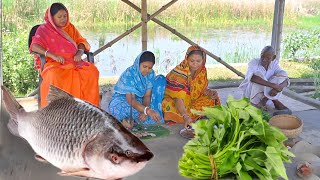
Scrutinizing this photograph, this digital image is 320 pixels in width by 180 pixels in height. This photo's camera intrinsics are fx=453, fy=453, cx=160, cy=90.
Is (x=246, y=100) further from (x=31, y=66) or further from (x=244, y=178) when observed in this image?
(x=31, y=66)

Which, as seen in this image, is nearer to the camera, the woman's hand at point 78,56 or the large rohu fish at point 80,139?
the large rohu fish at point 80,139

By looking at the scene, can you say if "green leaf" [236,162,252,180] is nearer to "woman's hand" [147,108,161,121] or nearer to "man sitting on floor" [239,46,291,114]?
"woman's hand" [147,108,161,121]

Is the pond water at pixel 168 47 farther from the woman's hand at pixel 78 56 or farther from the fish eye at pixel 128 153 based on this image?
the fish eye at pixel 128 153

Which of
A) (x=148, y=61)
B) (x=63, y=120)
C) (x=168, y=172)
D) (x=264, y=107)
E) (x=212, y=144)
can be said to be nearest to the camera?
(x=63, y=120)

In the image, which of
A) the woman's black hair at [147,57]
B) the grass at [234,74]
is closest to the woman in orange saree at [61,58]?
the woman's black hair at [147,57]

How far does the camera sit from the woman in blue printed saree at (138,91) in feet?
10.1

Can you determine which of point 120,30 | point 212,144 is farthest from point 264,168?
point 120,30

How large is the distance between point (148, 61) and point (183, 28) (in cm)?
568

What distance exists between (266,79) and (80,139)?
3644 mm

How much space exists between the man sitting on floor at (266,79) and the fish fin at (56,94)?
3.50 meters

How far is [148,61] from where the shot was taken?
3.06m

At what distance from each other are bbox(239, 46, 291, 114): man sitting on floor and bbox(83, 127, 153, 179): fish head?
11.7 ft

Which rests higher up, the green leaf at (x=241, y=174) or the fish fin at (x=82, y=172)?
the fish fin at (x=82, y=172)

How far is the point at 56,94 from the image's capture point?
2.82 ft
